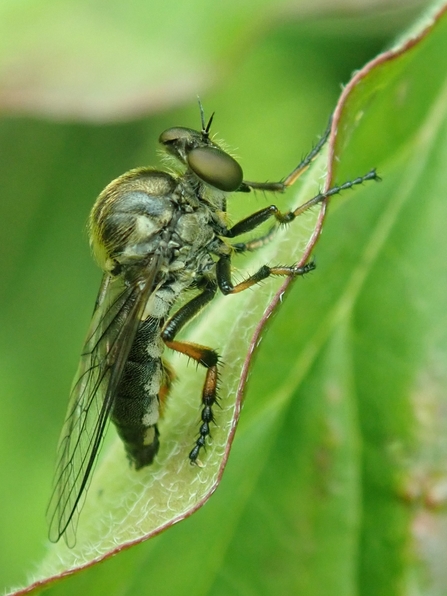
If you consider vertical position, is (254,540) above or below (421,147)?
below

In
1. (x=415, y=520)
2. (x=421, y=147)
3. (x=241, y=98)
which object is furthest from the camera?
(x=241, y=98)

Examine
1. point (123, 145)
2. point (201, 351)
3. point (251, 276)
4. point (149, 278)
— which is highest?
point (123, 145)

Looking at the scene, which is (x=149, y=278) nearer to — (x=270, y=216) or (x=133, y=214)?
(x=133, y=214)

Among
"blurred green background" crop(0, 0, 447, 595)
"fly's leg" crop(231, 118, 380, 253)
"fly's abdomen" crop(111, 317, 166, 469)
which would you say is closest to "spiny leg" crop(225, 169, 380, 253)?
"fly's leg" crop(231, 118, 380, 253)

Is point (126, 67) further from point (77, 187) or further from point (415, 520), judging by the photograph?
point (415, 520)

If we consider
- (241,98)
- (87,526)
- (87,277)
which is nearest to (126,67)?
(241,98)

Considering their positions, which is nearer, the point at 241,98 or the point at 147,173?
the point at 147,173

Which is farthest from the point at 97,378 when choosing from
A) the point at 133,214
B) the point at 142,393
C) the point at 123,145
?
the point at 123,145
